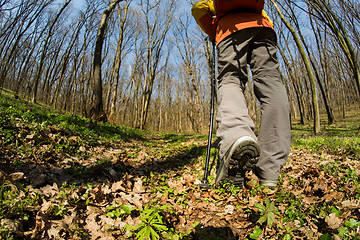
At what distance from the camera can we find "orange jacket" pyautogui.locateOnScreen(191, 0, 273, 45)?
188 cm

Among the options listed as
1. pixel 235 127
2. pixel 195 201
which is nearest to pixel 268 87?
pixel 235 127

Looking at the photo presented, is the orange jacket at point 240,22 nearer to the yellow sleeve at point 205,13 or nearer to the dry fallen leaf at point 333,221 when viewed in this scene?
the yellow sleeve at point 205,13

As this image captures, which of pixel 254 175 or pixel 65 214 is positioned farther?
pixel 254 175

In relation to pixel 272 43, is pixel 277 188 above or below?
below

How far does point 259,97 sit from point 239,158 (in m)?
0.71

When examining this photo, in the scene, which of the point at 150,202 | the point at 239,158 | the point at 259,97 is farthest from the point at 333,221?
the point at 150,202

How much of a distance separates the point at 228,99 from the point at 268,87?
410mm

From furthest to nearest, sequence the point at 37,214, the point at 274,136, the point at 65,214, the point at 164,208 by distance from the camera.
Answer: the point at 274,136 < the point at 164,208 < the point at 65,214 < the point at 37,214

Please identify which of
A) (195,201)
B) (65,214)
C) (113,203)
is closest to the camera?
(65,214)

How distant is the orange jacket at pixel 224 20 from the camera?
1.88 metres

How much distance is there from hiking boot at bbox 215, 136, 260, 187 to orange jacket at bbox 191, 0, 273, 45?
114cm

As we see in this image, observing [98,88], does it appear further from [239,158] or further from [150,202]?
[239,158]

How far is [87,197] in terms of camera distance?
5.54ft

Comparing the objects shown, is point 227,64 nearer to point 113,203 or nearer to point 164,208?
point 164,208
